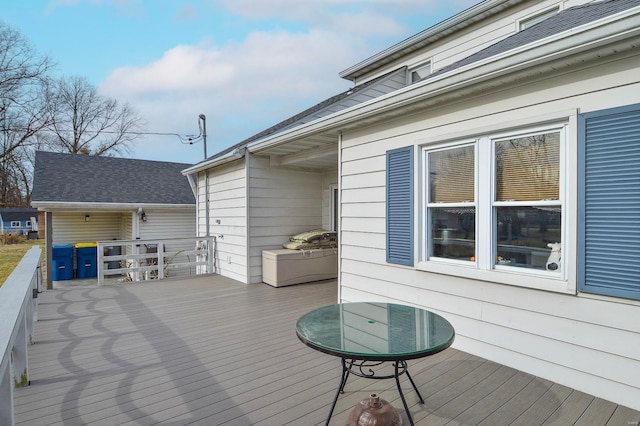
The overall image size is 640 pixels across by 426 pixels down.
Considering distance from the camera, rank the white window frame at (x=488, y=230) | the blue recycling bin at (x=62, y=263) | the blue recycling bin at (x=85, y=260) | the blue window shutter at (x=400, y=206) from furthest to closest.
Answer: the blue recycling bin at (x=85, y=260) < the blue recycling bin at (x=62, y=263) < the blue window shutter at (x=400, y=206) < the white window frame at (x=488, y=230)

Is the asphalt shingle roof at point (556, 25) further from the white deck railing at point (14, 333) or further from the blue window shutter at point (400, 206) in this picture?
the white deck railing at point (14, 333)

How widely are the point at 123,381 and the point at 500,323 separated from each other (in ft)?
10.6

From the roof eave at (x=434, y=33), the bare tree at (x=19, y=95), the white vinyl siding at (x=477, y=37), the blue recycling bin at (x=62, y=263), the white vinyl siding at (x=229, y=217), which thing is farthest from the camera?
the bare tree at (x=19, y=95)

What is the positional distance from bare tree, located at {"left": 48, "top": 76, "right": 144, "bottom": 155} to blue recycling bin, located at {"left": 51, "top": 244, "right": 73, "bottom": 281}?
14.9 m

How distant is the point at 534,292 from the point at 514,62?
1.82 m

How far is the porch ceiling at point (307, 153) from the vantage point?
5461 mm

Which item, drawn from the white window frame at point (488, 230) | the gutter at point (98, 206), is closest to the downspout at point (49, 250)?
the gutter at point (98, 206)

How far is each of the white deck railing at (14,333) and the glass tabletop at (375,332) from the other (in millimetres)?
1523

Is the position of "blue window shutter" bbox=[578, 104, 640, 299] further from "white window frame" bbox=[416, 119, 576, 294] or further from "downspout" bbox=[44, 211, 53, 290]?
"downspout" bbox=[44, 211, 53, 290]

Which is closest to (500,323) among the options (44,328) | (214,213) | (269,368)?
(269,368)

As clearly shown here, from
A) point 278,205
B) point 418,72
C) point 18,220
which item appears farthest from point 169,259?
point 18,220

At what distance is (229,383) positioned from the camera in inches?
110

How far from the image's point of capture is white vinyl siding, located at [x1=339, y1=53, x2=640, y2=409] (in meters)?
2.37

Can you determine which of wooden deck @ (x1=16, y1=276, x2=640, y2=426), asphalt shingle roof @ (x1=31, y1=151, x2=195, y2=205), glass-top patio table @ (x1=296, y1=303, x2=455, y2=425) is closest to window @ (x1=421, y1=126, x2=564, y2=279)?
wooden deck @ (x1=16, y1=276, x2=640, y2=426)
